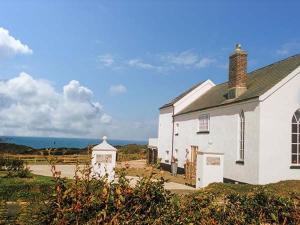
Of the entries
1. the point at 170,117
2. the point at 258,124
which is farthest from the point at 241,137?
the point at 170,117

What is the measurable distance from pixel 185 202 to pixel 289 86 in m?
17.6

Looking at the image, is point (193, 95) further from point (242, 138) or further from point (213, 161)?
point (213, 161)

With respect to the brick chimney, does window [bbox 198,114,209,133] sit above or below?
below

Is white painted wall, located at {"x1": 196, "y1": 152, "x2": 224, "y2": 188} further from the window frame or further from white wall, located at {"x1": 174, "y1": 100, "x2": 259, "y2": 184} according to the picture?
the window frame

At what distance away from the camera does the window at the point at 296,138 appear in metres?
21.7

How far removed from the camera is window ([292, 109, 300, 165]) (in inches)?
854

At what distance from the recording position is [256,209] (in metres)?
6.81

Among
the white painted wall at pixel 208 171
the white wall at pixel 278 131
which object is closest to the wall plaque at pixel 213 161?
the white painted wall at pixel 208 171

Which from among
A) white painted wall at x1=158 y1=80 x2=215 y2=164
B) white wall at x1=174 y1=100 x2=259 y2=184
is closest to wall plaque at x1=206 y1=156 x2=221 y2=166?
white wall at x1=174 y1=100 x2=259 y2=184

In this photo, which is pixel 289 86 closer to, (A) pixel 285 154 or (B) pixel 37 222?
(A) pixel 285 154

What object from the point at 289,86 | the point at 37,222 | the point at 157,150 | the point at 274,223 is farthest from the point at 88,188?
the point at 157,150

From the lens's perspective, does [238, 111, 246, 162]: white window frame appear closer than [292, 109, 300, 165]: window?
No

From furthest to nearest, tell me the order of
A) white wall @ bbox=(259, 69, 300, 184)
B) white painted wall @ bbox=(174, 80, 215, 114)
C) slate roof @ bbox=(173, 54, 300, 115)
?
1. white painted wall @ bbox=(174, 80, 215, 114)
2. slate roof @ bbox=(173, 54, 300, 115)
3. white wall @ bbox=(259, 69, 300, 184)

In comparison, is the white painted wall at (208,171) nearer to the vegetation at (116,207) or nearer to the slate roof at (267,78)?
the slate roof at (267,78)
